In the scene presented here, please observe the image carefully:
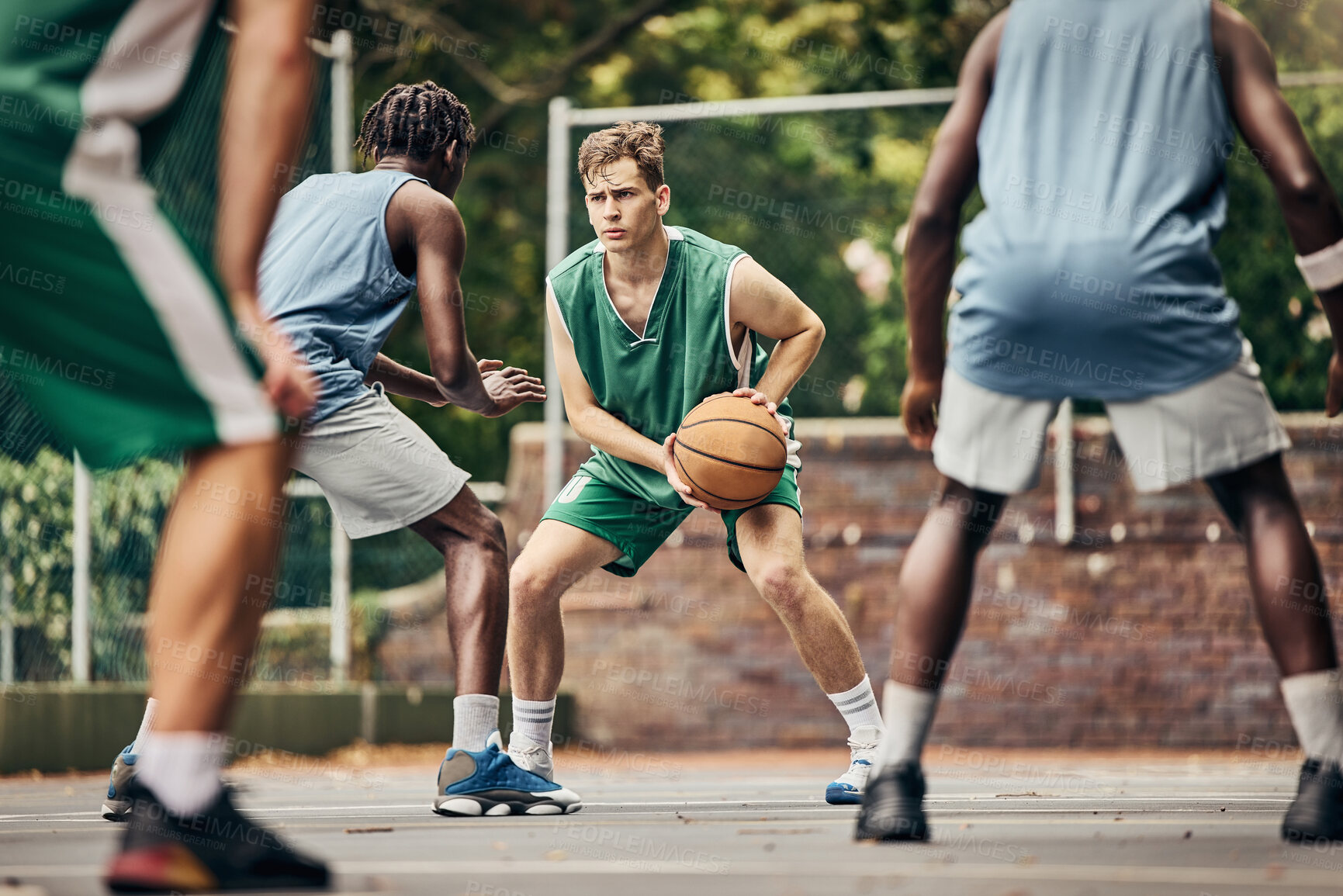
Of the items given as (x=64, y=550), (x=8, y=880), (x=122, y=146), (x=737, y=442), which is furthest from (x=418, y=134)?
(x=64, y=550)

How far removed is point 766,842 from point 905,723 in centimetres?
54

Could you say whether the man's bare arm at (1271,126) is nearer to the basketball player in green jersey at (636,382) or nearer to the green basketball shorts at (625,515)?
the basketball player in green jersey at (636,382)

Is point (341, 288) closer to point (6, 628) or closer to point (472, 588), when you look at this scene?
point (472, 588)

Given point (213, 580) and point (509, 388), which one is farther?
point (509, 388)

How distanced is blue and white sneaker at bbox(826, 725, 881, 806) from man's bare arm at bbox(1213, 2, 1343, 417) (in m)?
2.12

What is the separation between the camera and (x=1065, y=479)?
9453 millimetres

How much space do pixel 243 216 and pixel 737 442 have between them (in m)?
2.19

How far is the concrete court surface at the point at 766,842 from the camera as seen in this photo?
9.87ft

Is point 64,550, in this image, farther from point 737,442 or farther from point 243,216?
point 243,216

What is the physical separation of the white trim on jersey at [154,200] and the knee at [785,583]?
7.25ft
